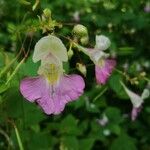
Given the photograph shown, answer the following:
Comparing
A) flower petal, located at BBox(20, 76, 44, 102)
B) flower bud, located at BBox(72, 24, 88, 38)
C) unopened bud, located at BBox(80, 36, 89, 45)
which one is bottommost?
flower petal, located at BBox(20, 76, 44, 102)

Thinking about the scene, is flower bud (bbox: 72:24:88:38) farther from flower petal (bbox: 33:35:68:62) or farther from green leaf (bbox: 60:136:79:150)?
green leaf (bbox: 60:136:79:150)

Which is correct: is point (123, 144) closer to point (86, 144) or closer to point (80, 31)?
point (86, 144)

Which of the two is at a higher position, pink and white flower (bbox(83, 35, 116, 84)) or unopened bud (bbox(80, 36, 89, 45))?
unopened bud (bbox(80, 36, 89, 45))

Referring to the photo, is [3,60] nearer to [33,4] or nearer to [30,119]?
[33,4]

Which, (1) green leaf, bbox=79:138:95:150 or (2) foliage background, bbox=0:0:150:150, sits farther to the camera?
(1) green leaf, bbox=79:138:95:150

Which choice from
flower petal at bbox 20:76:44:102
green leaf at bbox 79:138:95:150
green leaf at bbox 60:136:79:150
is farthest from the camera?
green leaf at bbox 79:138:95:150

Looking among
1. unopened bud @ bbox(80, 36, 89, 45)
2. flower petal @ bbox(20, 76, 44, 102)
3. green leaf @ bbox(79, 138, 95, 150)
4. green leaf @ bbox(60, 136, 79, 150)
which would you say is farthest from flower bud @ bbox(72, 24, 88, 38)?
green leaf @ bbox(79, 138, 95, 150)

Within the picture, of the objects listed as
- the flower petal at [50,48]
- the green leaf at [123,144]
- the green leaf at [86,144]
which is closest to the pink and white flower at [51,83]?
the flower petal at [50,48]

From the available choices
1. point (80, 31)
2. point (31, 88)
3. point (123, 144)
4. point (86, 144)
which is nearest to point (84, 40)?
point (80, 31)
